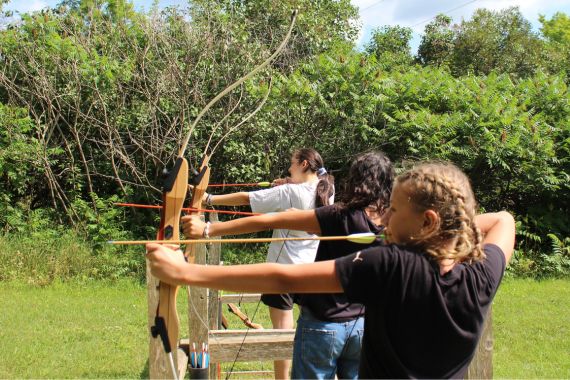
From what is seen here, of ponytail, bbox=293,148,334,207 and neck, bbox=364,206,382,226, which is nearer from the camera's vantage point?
neck, bbox=364,206,382,226

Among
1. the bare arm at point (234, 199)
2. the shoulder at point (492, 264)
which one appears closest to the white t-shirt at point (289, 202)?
the bare arm at point (234, 199)

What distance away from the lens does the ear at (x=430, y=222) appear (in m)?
1.54

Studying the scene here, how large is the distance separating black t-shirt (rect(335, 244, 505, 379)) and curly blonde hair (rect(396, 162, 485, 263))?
38 mm

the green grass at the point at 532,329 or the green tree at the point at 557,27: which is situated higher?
the green tree at the point at 557,27

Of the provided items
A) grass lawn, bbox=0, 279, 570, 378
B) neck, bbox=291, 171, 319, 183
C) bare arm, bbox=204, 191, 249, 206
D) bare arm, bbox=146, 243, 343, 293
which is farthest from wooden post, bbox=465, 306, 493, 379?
grass lawn, bbox=0, 279, 570, 378

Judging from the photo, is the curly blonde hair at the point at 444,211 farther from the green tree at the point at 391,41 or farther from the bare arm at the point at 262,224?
the green tree at the point at 391,41

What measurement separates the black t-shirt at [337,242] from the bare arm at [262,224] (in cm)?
4

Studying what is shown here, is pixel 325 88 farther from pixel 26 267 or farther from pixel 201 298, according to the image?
pixel 201 298

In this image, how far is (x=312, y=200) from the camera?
3.54 metres

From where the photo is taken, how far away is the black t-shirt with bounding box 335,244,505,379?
146 centimetres

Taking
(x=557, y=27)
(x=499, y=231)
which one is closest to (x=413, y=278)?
(x=499, y=231)

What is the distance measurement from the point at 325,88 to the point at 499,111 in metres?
2.38

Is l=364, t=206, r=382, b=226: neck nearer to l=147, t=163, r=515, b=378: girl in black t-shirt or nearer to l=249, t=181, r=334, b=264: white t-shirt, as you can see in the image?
l=147, t=163, r=515, b=378: girl in black t-shirt

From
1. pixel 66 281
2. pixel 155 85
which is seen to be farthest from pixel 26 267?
pixel 155 85
